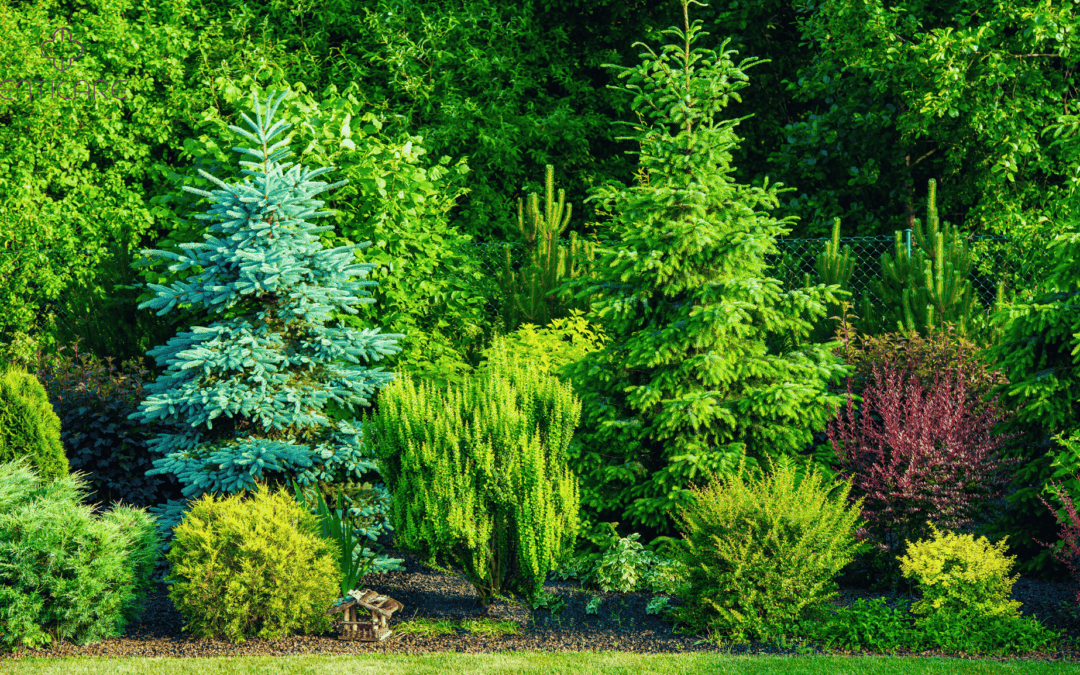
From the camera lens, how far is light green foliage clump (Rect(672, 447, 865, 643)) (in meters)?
5.43

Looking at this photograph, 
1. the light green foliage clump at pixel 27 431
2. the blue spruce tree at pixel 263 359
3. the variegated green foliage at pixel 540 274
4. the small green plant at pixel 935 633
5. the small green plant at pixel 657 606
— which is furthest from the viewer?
the variegated green foliage at pixel 540 274

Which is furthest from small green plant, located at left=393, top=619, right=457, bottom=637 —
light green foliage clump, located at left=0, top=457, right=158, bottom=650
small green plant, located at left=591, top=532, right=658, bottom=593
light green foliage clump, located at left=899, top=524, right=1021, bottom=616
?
light green foliage clump, located at left=899, top=524, right=1021, bottom=616

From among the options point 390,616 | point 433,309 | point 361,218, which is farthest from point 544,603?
point 361,218

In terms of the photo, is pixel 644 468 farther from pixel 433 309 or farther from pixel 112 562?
pixel 112 562

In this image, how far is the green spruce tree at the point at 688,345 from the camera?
6535mm

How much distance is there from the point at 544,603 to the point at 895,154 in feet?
34.2

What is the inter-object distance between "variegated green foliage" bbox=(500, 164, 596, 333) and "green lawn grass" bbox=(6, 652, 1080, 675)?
12.4 ft

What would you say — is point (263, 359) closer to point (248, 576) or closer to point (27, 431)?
point (248, 576)

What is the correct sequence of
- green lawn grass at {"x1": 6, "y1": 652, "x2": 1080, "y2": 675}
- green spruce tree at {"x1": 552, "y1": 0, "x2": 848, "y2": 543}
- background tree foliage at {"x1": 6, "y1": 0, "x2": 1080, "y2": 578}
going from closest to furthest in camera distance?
green lawn grass at {"x1": 6, "y1": 652, "x2": 1080, "y2": 675}, green spruce tree at {"x1": 552, "y1": 0, "x2": 848, "y2": 543}, background tree foliage at {"x1": 6, "y1": 0, "x2": 1080, "y2": 578}

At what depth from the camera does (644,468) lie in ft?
22.4

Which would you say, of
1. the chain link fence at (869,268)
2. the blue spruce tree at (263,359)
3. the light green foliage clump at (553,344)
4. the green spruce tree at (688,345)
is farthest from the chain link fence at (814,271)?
the green spruce tree at (688,345)

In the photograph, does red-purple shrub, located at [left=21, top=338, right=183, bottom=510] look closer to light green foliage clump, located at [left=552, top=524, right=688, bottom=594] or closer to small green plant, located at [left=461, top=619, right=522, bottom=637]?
small green plant, located at [left=461, top=619, right=522, bottom=637]

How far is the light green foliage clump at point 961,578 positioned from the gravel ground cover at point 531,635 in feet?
1.02

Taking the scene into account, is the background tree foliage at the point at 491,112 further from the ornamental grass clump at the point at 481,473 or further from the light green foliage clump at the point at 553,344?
the ornamental grass clump at the point at 481,473
